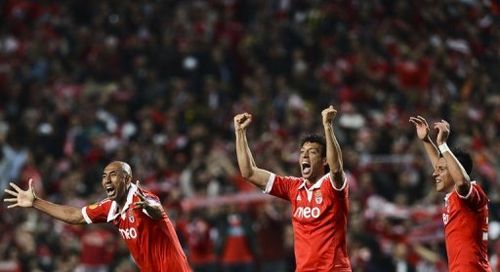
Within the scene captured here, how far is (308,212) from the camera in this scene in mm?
9094

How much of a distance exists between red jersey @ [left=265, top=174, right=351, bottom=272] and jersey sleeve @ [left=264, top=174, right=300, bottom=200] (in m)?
0.22

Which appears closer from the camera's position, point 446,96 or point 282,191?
point 282,191

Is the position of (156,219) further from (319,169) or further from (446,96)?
(446,96)

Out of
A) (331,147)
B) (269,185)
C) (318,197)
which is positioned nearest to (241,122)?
(269,185)

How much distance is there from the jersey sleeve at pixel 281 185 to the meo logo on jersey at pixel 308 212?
256 mm

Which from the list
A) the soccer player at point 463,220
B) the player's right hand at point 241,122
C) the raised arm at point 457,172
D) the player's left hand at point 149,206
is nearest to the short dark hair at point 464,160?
the soccer player at point 463,220

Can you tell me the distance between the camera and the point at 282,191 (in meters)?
9.41

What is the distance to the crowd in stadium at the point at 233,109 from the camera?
49.9 feet

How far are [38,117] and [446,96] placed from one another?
7.46m

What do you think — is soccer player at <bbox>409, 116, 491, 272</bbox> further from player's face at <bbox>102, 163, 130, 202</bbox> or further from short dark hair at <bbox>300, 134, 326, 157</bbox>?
player's face at <bbox>102, 163, 130, 202</bbox>

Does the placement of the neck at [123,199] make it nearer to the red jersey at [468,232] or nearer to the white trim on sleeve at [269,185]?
the white trim on sleeve at [269,185]

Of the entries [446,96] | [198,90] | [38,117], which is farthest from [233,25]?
[446,96]

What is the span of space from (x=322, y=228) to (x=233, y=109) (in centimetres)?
1063

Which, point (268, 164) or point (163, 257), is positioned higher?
point (268, 164)
